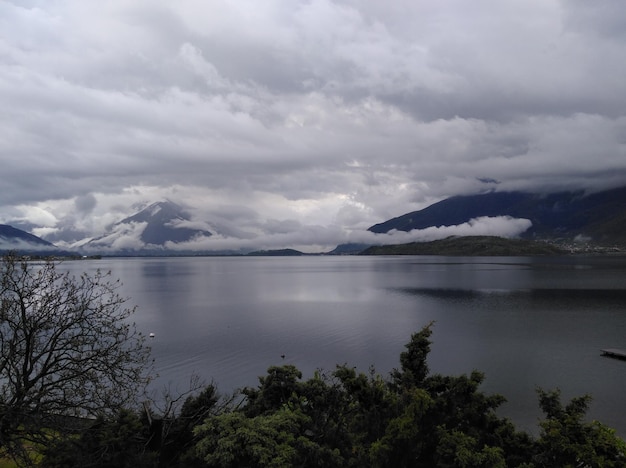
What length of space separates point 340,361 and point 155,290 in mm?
113691

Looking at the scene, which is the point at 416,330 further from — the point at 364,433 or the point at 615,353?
the point at 364,433

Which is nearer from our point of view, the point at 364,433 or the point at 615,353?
the point at 364,433

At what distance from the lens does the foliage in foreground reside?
59.8 ft

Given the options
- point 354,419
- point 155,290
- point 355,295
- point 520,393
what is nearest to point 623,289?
point 355,295

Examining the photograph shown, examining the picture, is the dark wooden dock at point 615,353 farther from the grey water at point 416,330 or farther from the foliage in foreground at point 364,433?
the foliage in foreground at point 364,433

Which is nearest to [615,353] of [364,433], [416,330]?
[416,330]

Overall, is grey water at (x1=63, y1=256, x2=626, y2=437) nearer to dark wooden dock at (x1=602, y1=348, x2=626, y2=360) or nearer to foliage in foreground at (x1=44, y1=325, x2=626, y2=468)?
dark wooden dock at (x1=602, y1=348, x2=626, y2=360)

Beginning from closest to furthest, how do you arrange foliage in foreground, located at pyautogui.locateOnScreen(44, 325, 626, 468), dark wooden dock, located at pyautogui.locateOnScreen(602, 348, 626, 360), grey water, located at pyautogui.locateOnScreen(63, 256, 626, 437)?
foliage in foreground, located at pyautogui.locateOnScreen(44, 325, 626, 468)
grey water, located at pyautogui.locateOnScreen(63, 256, 626, 437)
dark wooden dock, located at pyautogui.locateOnScreen(602, 348, 626, 360)

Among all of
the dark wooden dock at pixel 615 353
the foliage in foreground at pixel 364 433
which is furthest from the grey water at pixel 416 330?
the foliage in foreground at pixel 364 433

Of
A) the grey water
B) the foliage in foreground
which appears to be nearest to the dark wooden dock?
the grey water

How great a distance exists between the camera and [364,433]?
73.5ft

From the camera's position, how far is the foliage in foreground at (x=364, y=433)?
717 inches

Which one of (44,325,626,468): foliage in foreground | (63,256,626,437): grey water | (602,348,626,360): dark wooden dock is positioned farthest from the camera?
(602,348,626,360): dark wooden dock

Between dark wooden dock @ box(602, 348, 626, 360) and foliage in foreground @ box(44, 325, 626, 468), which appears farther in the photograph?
dark wooden dock @ box(602, 348, 626, 360)
